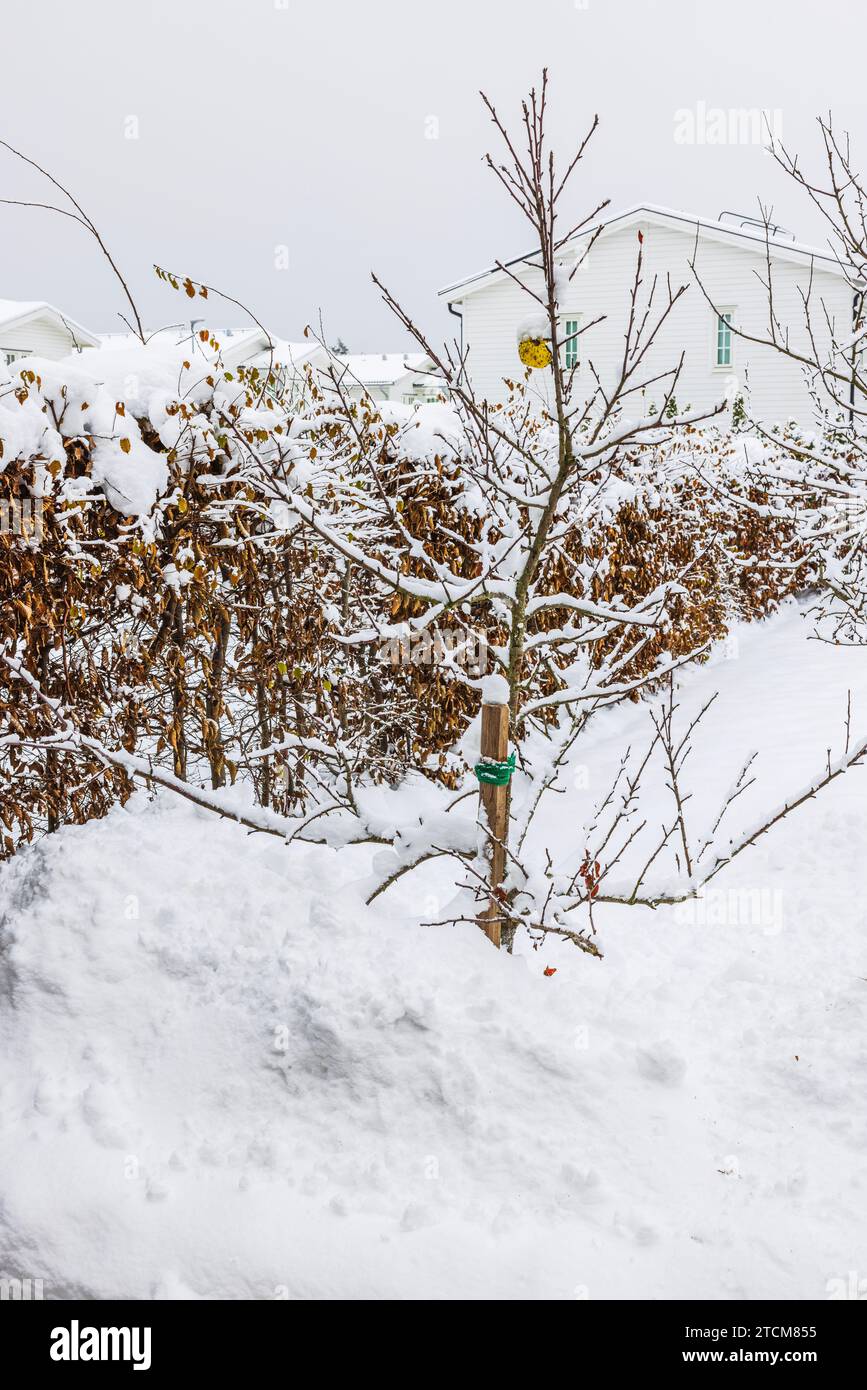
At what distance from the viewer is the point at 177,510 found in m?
3.81

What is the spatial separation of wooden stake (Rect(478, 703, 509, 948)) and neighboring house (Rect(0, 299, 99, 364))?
3124 centimetres

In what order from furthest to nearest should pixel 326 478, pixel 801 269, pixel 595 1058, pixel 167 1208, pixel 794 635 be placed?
pixel 801 269, pixel 794 635, pixel 326 478, pixel 595 1058, pixel 167 1208

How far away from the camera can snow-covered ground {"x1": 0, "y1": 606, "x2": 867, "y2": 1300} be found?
2.39 meters

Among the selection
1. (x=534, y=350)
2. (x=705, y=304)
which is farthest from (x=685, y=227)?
(x=534, y=350)

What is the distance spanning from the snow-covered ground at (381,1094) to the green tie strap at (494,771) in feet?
1.82

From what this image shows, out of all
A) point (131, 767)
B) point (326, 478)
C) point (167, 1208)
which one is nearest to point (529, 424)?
point (326, 478)

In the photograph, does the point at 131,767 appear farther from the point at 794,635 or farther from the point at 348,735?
the point at 794,635

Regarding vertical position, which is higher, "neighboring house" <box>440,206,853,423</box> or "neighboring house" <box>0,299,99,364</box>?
"neighboring house" <box>0,299,99,364</box>

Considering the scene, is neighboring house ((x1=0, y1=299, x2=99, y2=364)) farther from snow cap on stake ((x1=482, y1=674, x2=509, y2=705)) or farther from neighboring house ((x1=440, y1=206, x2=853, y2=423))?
snow cap on stake ((x1=482, y1=674, x2=509, y2=705))

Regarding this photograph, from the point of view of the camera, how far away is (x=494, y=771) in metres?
3.05

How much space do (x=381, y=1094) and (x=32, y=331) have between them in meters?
38.0

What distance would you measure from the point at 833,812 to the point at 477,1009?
271 centimetres

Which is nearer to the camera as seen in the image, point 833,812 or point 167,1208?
point 167,1208
